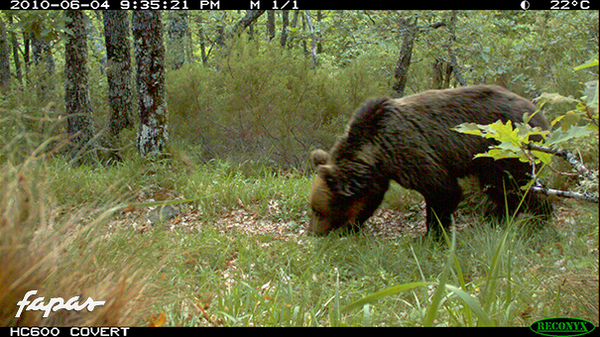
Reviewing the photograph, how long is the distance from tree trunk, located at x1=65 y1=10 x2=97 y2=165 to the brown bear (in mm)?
5222

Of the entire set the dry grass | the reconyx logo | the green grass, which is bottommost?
the green grass

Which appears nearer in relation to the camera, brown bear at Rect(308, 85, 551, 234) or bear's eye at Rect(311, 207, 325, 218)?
brown bear at Rect(308, 85, 551, 234)

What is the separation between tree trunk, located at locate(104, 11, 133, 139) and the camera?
29.0 ft

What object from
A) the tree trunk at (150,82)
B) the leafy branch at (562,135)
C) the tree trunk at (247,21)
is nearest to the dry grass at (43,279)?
the leafy branch at (562,135)

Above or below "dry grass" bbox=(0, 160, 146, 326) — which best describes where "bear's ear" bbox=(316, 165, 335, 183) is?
below

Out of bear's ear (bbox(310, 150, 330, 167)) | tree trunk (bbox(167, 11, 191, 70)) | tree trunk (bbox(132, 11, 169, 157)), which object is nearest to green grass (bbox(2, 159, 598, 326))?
tree trunk (bbox(132, 11, 169, 157))

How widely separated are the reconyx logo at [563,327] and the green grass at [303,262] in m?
0.21

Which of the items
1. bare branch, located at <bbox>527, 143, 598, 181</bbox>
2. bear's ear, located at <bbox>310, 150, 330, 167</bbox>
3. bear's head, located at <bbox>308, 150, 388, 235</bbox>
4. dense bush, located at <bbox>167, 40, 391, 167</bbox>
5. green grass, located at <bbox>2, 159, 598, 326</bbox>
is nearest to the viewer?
bare branch, located at <bbox>527, 143, 598, 181</bbox>

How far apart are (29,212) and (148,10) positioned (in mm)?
5562

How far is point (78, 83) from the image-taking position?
801 cm

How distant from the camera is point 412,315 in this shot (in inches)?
107

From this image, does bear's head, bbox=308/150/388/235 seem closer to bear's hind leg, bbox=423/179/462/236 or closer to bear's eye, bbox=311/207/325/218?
bear's eye, bbox=311/207/325/218

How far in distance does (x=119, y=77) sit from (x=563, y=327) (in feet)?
29.9

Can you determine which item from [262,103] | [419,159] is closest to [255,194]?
[419,159]
